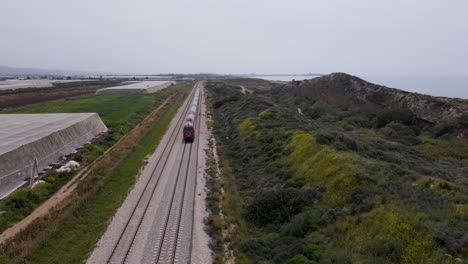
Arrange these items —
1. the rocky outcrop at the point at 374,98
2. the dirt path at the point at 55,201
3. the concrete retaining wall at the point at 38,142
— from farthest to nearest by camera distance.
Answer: the rocky outcrop at the point at 374,98 → the concrete retaining wall at the point at 38,142 → the dirt path at the point at 55,201

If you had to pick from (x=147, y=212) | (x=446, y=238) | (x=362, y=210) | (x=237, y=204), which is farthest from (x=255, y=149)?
(x=446, y=238)

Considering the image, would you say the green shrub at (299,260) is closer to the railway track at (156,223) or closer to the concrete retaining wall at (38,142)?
the railway track at (156,223)

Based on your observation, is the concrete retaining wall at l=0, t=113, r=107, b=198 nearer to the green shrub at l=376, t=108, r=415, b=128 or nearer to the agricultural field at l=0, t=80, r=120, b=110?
the agricultural field at l=0, t=80, r=120, b=110

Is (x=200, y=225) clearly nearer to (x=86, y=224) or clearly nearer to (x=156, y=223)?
(x=156, y=223)

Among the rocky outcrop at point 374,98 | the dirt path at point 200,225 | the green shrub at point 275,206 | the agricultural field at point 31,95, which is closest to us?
the dirt path at point 200,225

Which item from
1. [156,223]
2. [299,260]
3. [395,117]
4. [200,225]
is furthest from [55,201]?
[395,117]

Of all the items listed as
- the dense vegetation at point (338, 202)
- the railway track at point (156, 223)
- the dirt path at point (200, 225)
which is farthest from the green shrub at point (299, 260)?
the railway track at point (156, 223)
